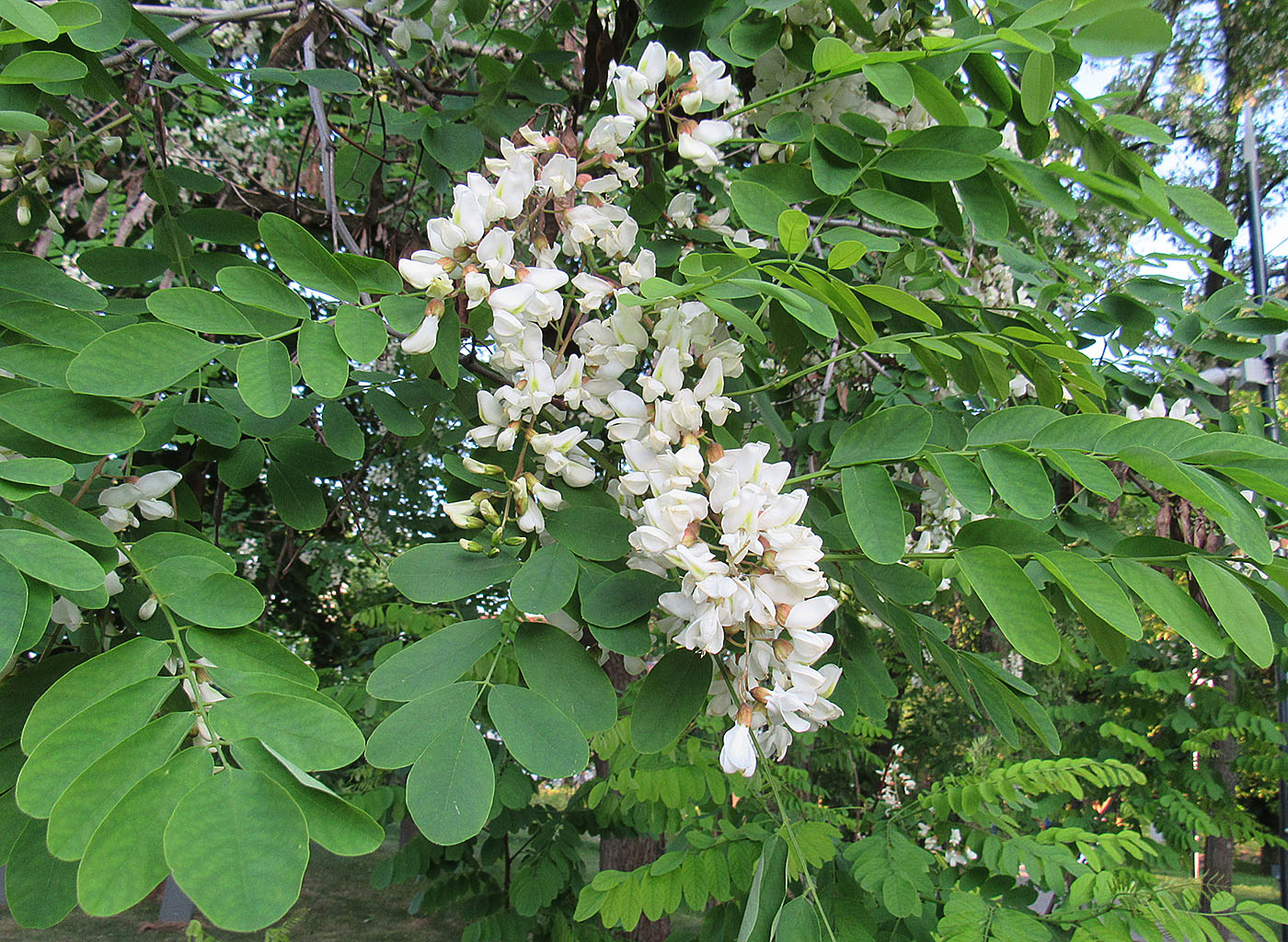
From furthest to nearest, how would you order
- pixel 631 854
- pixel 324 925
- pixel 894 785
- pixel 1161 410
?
pixel 324 925 → pixel 894 785 → pixel 631 854 → pixel 1161 410

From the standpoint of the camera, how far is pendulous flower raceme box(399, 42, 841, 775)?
798mm

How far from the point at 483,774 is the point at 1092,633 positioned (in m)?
0.74

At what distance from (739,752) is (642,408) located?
392 mm

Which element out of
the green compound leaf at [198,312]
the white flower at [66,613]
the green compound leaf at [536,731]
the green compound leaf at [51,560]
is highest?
the green compound leaf at [198,312]

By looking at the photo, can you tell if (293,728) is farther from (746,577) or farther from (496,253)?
(496,253)

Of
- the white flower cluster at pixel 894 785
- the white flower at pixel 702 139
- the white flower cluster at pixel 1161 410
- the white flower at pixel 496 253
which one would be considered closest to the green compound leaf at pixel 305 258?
the white flower at pixel 496 253

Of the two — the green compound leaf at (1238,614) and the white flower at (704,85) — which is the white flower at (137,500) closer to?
the white flower at (704,85)

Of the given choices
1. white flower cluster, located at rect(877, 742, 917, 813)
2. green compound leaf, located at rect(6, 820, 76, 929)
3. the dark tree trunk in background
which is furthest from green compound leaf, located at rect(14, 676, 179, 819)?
white flower cluster, located at rect(877, 742, 917, 813)

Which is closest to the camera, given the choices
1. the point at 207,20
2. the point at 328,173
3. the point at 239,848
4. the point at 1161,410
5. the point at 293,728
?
the point at 239,848

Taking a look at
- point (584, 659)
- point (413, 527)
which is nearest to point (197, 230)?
point (584, 659)

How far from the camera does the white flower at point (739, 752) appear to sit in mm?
816

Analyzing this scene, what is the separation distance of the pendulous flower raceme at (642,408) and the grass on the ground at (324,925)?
15.4ft

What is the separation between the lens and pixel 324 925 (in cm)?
572

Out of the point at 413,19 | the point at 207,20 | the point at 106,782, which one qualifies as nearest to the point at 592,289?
the point at 106,782
